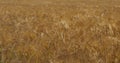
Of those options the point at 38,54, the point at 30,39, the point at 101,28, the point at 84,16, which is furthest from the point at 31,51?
the point at 84,16

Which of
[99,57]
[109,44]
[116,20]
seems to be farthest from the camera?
[116,20]

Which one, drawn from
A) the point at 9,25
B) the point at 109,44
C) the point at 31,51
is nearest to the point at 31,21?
the point at 9,25

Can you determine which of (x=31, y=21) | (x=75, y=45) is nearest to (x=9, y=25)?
(x=31, y=21)

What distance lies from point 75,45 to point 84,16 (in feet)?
7.02

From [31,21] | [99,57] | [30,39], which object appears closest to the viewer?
[99,57]

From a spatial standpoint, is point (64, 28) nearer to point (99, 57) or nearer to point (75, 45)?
point (75, 45)

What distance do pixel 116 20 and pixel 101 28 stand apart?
2.65 feet

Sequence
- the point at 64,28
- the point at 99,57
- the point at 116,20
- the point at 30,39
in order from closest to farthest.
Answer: the point at 99,57, the point at 30,39, the point at 64,28, the point at 116,20

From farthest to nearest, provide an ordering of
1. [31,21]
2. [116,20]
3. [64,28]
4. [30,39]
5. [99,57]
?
[31,21], [116,20], [64,28], [30,39], [99,57]

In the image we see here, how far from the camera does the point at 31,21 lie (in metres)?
7.09

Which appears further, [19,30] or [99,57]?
[19,30]

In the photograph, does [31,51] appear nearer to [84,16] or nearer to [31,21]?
[31,21]

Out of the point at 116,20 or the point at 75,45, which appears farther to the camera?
the point at 116,20

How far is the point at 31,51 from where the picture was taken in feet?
16.8
